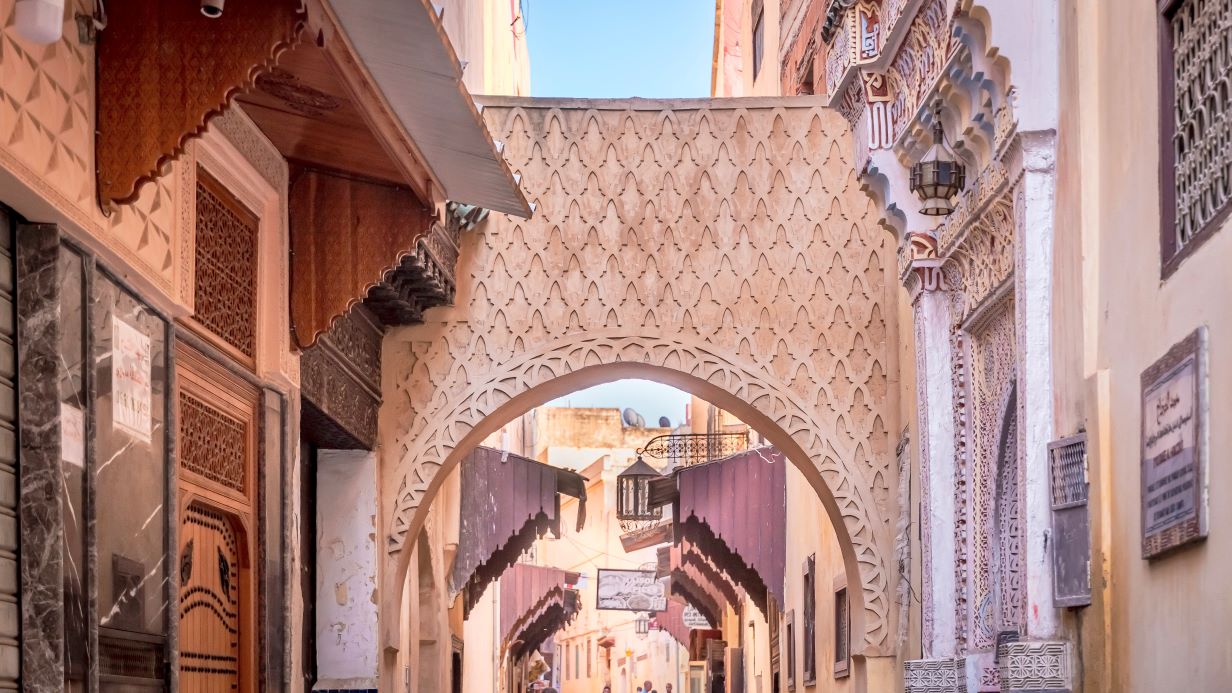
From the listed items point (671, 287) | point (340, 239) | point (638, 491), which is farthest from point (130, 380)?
point (638, 491)

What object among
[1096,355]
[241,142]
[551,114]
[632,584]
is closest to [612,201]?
[551,114]

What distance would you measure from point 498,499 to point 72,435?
9424mm

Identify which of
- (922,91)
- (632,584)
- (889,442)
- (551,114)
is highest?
(551,114)

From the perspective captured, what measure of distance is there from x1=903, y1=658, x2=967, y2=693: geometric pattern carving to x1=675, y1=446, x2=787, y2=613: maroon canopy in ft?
21.3

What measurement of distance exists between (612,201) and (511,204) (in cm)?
327

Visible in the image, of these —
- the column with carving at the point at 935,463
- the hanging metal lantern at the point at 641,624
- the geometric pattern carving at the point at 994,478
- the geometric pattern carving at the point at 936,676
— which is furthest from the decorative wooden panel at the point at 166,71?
the hanging metal lantern at the point at 641,624

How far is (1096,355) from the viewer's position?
17.7 ft

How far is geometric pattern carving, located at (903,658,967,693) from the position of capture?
24.5 feet

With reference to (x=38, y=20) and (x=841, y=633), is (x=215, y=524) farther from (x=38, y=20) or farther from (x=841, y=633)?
(x=841, y=633)

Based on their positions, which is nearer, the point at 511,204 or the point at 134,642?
the point at 134,642

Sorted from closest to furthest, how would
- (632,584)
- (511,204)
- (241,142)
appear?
(241,142), (511,204), (632,584)

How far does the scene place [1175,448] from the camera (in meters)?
4.51

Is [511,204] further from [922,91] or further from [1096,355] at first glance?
[1096,355]

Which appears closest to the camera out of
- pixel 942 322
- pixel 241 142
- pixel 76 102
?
pixel 76 102
